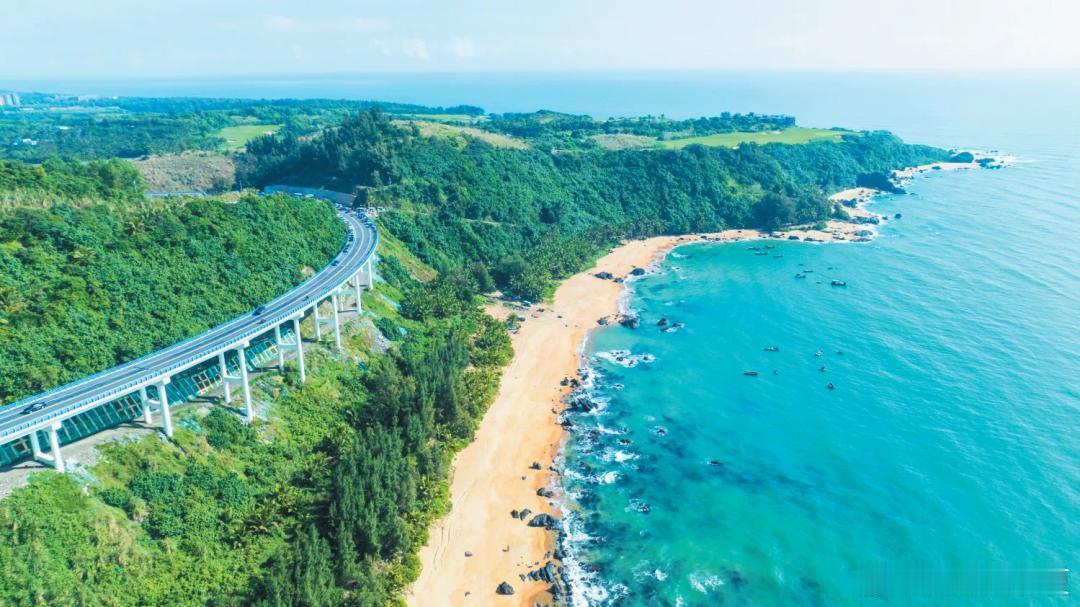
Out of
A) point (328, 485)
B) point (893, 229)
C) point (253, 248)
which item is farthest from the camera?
point (893, 229)

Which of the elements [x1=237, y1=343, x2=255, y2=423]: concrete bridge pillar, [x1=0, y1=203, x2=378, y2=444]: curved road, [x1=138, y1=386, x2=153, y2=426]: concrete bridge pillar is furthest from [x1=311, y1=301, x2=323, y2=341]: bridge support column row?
[x1=138, y1=386, x2=153, y2=426]: concrete bridge pillar

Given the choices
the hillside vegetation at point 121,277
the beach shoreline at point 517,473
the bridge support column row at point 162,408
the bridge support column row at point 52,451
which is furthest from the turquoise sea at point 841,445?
the hillside vegetation at point 121,277

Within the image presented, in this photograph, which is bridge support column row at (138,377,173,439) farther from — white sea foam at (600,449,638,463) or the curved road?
white sea foam at (600,449,638,463)

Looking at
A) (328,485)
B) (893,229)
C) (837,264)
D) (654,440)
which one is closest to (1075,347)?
(837,264)

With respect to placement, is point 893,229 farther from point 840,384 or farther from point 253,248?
point 253,248

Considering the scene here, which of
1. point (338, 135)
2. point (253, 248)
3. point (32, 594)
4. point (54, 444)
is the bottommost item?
point (32, 594)

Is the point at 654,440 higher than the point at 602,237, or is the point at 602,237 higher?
the point at 602,237
